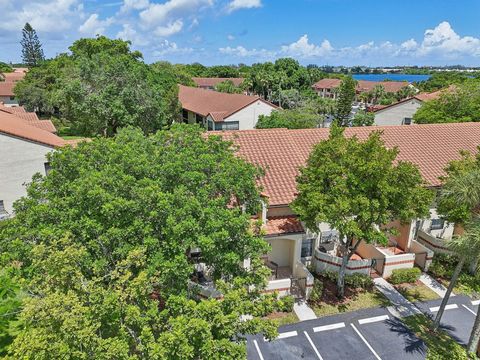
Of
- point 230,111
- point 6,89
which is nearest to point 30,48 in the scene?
point 6,89

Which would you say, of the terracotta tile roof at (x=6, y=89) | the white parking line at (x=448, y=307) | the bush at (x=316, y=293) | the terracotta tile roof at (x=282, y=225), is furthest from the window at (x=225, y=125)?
the terracotta tile roof at (x=6, y=89)

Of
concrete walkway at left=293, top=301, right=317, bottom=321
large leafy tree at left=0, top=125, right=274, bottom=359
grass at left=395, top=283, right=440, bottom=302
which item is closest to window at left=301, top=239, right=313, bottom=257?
concrete walkway at left=293, top=301, right=317, bottom=321

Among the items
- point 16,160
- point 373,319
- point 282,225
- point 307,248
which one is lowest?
point 373,319

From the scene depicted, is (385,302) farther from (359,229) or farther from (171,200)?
(171,200)

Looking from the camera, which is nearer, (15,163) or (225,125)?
(15,163)

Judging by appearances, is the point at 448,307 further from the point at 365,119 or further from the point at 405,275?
the point at 365,119

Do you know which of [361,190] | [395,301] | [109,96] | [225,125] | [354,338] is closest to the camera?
[361,190]

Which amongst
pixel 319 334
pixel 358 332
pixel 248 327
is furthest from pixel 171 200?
pixel 358 332
